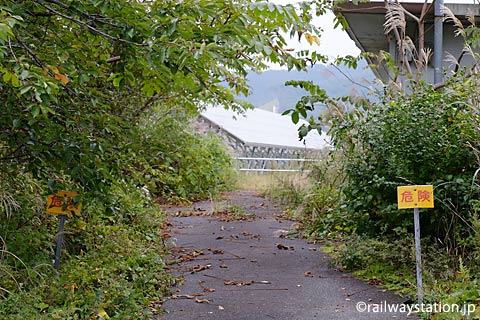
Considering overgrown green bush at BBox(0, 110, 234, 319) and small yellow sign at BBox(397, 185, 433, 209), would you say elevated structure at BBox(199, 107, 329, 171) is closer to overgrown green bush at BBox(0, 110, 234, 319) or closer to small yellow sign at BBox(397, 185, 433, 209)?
overgrown green bush at BBox(0, 110, 234, 319)

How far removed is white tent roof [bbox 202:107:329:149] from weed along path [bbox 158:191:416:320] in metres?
10.3

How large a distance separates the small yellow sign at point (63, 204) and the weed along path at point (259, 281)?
1.14 meters

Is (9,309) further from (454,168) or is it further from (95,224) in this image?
(454,168)

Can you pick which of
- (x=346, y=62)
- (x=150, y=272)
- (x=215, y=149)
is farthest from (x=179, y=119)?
(x=346, y=62)

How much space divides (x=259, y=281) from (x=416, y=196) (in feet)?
6.30

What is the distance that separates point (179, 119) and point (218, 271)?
28.3 ft

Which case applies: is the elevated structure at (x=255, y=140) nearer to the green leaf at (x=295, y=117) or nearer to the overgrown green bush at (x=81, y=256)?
the overgrown green bush at (x=81, y=256)

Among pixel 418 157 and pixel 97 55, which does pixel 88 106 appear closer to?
pixel 97 55

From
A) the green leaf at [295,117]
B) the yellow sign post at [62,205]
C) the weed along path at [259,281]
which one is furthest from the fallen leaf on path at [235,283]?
the green leaf at [295,117]

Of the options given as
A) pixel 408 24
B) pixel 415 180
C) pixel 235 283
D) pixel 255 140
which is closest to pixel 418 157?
pixel 415 180

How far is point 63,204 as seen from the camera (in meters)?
4.63

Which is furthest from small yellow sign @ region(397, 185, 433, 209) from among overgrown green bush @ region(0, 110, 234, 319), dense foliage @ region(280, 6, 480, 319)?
overgrown green bush @ region(0, 110, 234, 319)

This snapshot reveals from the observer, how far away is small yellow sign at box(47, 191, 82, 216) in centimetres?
461

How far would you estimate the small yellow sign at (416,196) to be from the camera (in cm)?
449
